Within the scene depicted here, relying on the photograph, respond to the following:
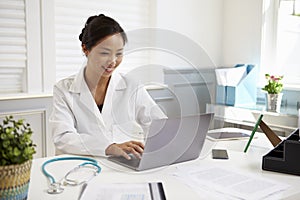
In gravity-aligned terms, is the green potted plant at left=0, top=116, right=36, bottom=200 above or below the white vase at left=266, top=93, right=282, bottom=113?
above

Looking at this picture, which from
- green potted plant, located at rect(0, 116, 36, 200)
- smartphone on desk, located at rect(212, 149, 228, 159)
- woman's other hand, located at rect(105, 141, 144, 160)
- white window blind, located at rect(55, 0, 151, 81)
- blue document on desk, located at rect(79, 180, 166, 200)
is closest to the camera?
green potted plant, located at rect(0, 116, 36, 200)

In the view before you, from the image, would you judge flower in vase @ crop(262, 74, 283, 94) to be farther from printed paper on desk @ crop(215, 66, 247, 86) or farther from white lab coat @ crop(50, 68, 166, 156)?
white lab coat @ crop(50, 68, 166, 156)

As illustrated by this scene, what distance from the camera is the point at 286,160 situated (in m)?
1.30

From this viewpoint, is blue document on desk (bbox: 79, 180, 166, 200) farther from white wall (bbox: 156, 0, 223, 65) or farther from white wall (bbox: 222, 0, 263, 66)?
white wall (bbox: 222, 0, 263, 66)

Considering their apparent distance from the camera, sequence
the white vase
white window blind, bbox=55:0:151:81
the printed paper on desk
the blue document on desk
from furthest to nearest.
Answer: the printed paper on desk
the white vase
white window blind, bbox=55:0:151:81
the blue document on desk

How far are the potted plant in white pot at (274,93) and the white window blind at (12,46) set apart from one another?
1.84 metres

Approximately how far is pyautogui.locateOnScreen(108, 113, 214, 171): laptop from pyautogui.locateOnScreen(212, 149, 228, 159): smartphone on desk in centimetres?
9

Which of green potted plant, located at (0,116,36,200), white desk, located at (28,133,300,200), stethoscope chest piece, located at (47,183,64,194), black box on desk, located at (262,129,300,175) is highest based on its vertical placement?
green potted plant, located at (0,116,36,200)

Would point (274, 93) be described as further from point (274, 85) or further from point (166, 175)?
point (166, 175)

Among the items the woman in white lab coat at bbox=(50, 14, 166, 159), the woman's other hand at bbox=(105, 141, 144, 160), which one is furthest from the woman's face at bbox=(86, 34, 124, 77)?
the woman's other hand at bbox=(105, 141, 144, 160)

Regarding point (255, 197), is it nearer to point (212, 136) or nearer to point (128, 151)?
point (128, 151)

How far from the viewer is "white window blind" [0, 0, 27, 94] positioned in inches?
94.6

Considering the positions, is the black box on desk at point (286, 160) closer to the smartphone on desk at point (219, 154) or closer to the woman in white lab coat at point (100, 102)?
the smartphone on desk at point (219, 154)

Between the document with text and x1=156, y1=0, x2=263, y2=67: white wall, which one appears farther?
x1=156, y1=0, x2=263, y2=67: white wall
